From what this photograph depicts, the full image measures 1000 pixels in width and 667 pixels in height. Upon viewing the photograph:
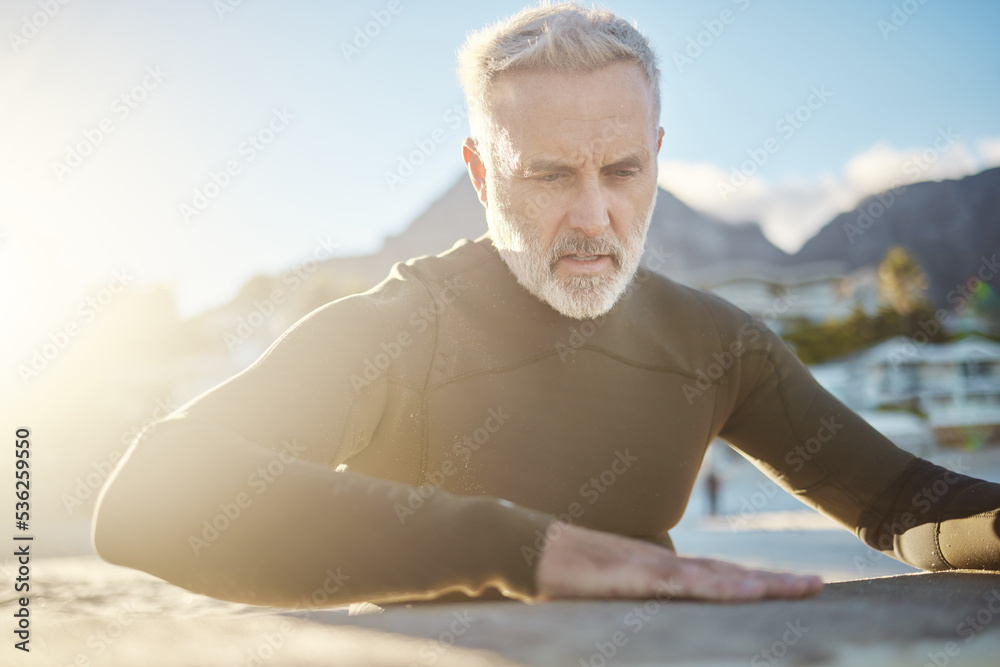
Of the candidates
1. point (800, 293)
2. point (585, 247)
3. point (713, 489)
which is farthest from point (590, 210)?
point (800, 293)

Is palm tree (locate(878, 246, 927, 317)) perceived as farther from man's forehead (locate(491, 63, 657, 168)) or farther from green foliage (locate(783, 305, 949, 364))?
man's forehead (locate(491, 63, 657, 168))

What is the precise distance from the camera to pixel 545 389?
195 centimetres

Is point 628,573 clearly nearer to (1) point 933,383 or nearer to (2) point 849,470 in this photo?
(2) point 849,470

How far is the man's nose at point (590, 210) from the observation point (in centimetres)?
189

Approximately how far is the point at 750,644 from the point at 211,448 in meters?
0.91

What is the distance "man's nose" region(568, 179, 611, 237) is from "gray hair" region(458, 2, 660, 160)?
1.10 ft

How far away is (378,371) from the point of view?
1719mm

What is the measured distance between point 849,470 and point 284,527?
1670mm

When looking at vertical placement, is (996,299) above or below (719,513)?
above

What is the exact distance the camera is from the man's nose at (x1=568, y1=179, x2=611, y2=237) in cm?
189

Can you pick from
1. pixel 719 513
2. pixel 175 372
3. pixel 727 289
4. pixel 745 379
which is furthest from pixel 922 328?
pixel 745 379

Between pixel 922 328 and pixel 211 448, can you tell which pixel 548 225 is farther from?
pixel 922 328

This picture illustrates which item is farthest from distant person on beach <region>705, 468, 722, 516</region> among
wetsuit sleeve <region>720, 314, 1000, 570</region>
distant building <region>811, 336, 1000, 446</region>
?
wetsuit sleeve <region>720, 314, 1000, 570</region>

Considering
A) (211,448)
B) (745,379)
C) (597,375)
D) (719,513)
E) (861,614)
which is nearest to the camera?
(861,614)
